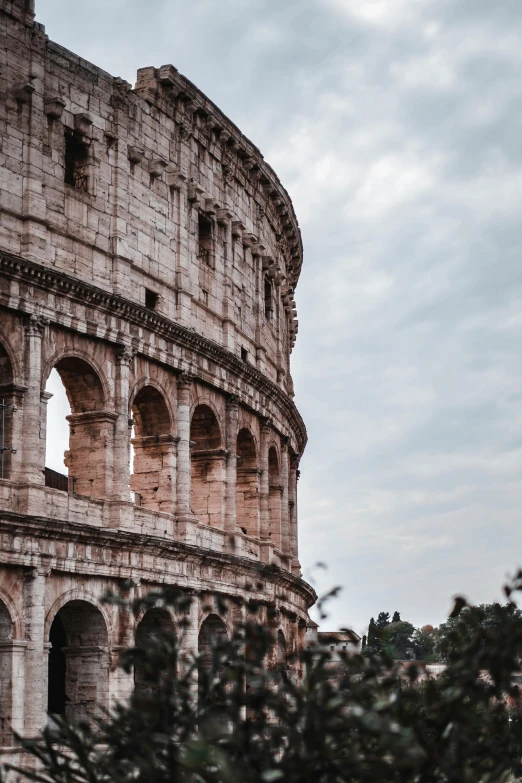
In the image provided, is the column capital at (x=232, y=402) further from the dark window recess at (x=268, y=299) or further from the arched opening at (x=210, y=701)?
the arched opening at (x=210, y=701)

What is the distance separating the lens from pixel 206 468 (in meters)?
26.6

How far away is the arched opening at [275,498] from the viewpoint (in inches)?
1241

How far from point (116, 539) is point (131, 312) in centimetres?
429

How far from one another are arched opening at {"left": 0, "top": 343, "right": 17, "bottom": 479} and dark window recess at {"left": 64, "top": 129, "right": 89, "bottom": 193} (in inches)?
165

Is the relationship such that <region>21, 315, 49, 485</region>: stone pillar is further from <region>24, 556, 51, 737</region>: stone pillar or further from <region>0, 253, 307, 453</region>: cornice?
<region>24, 556, 51, 737</region>: stone pillar

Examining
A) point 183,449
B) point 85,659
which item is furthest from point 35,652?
point 183,449

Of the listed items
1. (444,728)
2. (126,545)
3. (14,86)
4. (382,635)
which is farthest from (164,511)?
(444,728)

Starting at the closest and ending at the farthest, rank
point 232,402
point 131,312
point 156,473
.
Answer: point 131,312 → point 156,473 → point 232,402

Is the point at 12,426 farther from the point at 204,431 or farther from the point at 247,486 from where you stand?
the point at 247,486

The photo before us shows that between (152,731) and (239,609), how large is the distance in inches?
696

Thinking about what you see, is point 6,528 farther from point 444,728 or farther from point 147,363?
point 444,728

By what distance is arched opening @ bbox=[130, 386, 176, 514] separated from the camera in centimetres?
2416

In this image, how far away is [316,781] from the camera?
816cm

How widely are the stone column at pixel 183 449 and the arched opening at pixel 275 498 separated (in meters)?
7.03
